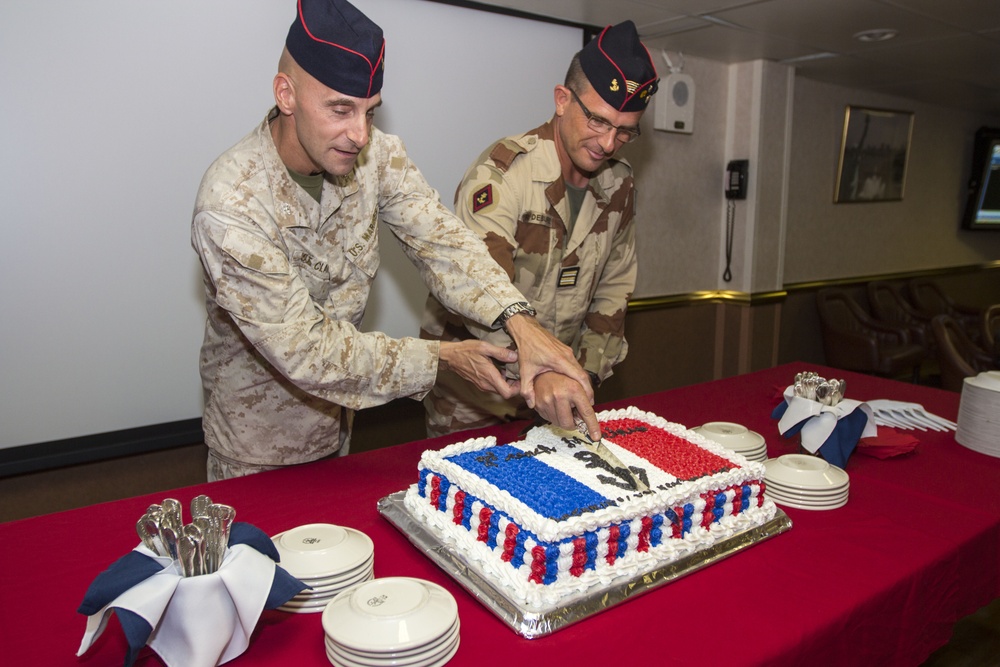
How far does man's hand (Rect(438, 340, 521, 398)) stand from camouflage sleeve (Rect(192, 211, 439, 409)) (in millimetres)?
160

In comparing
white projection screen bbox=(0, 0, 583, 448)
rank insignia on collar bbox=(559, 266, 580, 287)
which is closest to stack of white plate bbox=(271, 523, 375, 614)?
rank insignia on collar bbox=(559, 266, 580, 287)

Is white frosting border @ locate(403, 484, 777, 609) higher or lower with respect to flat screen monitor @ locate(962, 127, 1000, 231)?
lower

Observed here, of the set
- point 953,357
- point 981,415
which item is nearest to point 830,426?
point 981,415

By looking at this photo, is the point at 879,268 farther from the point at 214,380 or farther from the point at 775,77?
the point at 214,380

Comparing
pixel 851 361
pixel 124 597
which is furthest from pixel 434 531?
pixel 851 361

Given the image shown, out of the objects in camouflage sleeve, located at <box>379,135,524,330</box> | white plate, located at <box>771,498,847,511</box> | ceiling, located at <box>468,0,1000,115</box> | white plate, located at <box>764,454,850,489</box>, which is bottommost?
white plate, located at <box>771,498,847,511</box>

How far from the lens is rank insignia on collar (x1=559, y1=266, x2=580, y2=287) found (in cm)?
231

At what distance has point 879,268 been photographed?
21.0 ft

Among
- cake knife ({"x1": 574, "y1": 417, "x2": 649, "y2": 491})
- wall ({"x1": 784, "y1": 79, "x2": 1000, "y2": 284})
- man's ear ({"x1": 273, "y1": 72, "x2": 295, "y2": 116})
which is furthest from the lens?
wall ({"x1": 784, "y1": 79, "x2": 1000, "y2": 284})

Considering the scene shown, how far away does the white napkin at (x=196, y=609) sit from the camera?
920 millimetres

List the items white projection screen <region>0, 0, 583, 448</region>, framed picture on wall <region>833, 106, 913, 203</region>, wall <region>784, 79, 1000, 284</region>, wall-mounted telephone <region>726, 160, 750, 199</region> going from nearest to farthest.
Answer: white projection screen <region>0, 0, 583, 448</region>, wall-mounted telephone <region>726, 160, 750, 199</region>, wall <region>784, 79, 1000, 284</region>, framed picture on wall <region>833, 106, 913, 203</region>

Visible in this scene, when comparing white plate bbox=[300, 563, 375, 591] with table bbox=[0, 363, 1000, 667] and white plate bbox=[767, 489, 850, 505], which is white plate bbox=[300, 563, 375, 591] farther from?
white plate bbox=[767, 489, 850, 505]

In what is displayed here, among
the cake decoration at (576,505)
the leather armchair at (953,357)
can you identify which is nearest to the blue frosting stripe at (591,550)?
the cake decoration at (576,505)

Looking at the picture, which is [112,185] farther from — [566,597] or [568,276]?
[566,597]
